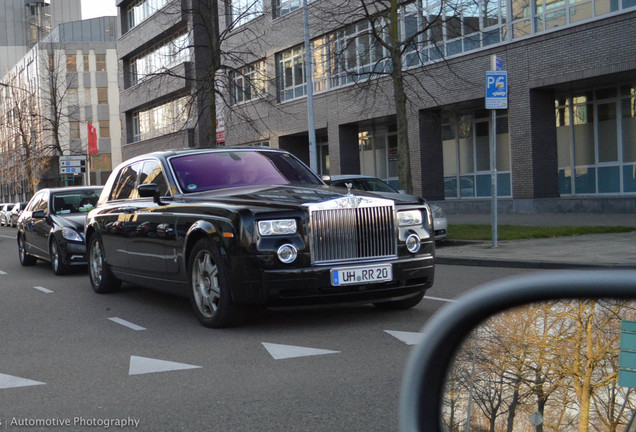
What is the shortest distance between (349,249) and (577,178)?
2065cm

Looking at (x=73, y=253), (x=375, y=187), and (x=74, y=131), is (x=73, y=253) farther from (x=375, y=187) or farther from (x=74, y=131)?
(x=74, y=131)

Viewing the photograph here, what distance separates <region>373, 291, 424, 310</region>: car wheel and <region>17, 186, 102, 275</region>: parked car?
663 cm

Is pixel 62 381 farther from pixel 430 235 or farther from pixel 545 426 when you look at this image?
pixel 545 426

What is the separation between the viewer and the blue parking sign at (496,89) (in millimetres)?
13281

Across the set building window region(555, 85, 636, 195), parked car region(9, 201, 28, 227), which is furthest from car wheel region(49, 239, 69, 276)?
parked car region(9, 201, 28, 227)

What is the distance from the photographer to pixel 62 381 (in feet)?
17.2

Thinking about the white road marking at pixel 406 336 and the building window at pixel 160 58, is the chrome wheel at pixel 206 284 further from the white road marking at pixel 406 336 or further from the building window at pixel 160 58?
the building window at pixel 160 58

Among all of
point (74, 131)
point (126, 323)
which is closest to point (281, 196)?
point (126, 323)

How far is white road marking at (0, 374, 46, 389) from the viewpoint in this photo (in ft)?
16.9

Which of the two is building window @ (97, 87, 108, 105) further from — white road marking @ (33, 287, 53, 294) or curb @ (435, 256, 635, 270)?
white road marking @ (33, 287, 53, 294)

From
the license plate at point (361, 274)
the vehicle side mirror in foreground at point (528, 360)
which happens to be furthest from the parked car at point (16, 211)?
the vehicle side mirror in foreground at point (528, 360)

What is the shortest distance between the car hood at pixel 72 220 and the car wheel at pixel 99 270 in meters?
2.62

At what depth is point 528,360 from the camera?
1626 millimetres

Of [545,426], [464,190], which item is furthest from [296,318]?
[464,190]
